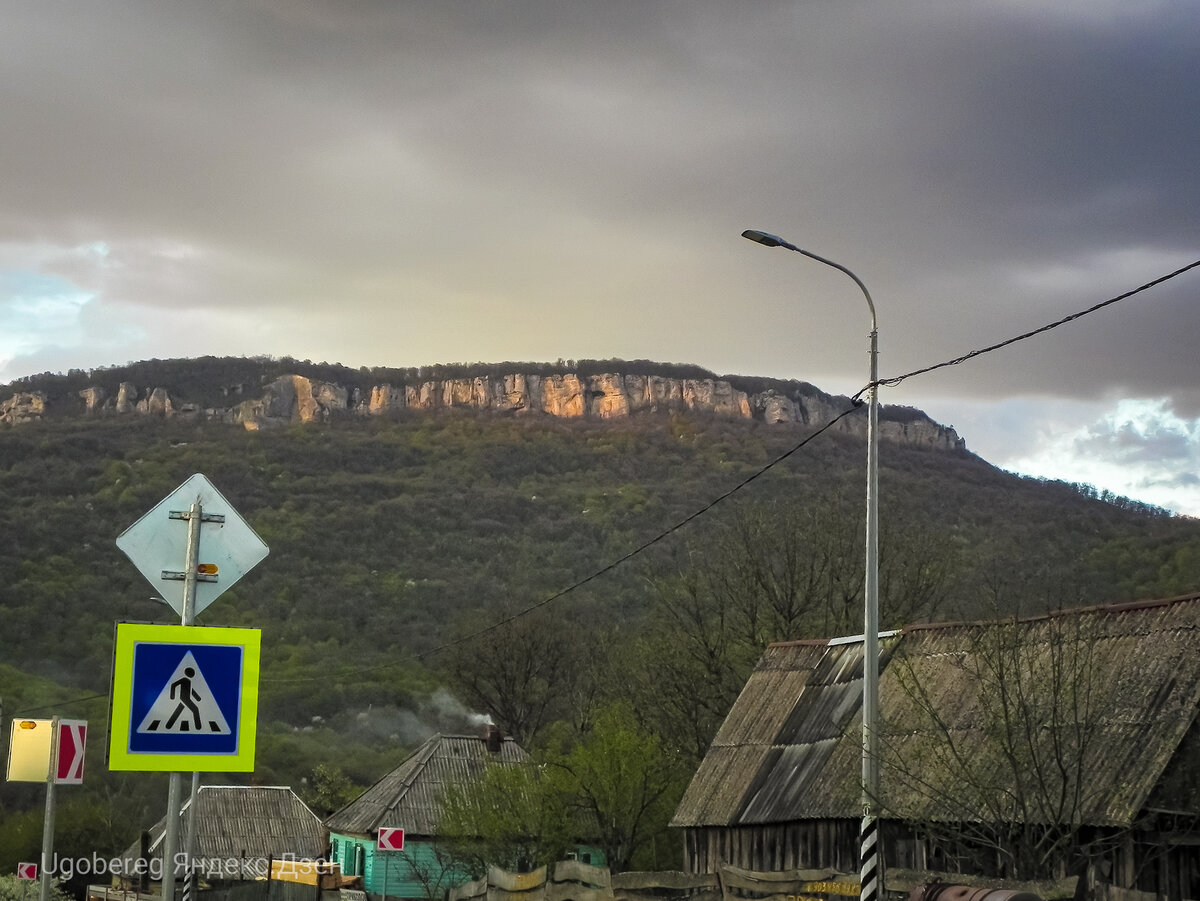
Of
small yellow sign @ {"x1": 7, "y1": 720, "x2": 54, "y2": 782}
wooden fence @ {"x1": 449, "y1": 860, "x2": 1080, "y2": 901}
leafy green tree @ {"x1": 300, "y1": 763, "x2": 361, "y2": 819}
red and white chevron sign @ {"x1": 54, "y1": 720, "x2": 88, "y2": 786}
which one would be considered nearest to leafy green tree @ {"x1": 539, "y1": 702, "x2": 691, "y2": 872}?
wooden fence @ {"x1": 449, "y1": 860, "x2": 1080, "y2": 901}

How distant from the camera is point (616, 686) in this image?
56594 millimetres

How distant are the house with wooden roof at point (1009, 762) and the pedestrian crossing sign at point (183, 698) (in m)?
10.2

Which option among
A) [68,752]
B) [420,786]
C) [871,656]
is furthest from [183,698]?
[420,786]

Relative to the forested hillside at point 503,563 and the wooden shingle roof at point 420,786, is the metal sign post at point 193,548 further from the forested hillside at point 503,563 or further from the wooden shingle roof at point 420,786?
the wooden shingle roof at point 420,786

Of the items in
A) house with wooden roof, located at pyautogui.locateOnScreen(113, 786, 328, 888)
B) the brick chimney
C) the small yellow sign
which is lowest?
house with wooden roof, located at pyautogui.locateOnScreen(113, 786, 328, 888)

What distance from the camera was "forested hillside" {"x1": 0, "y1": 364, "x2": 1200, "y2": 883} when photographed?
4669 cm

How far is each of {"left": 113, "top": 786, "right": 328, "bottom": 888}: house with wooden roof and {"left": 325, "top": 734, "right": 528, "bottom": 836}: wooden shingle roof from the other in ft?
12.7

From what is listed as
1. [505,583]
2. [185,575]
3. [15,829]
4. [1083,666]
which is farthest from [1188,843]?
[505,583]

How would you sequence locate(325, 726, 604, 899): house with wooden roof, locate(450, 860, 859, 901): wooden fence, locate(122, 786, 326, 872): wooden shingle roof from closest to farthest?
locate(450, 860, 859, 901): wooden fence < locate(325, 726, 604, 899): house with wooden roof < locate(122, 786, 326, 872): wooden shingle roof

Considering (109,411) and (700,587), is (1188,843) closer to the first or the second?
(700,587)

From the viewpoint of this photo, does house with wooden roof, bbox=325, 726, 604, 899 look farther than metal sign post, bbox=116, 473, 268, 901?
Yes

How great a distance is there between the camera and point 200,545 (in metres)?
8.55

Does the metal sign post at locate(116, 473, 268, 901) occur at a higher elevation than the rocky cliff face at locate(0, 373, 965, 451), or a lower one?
lower

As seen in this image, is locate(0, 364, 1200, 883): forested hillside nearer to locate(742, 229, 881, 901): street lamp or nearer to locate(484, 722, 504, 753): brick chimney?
locate(484, 722, 504, 753): brick chimney
